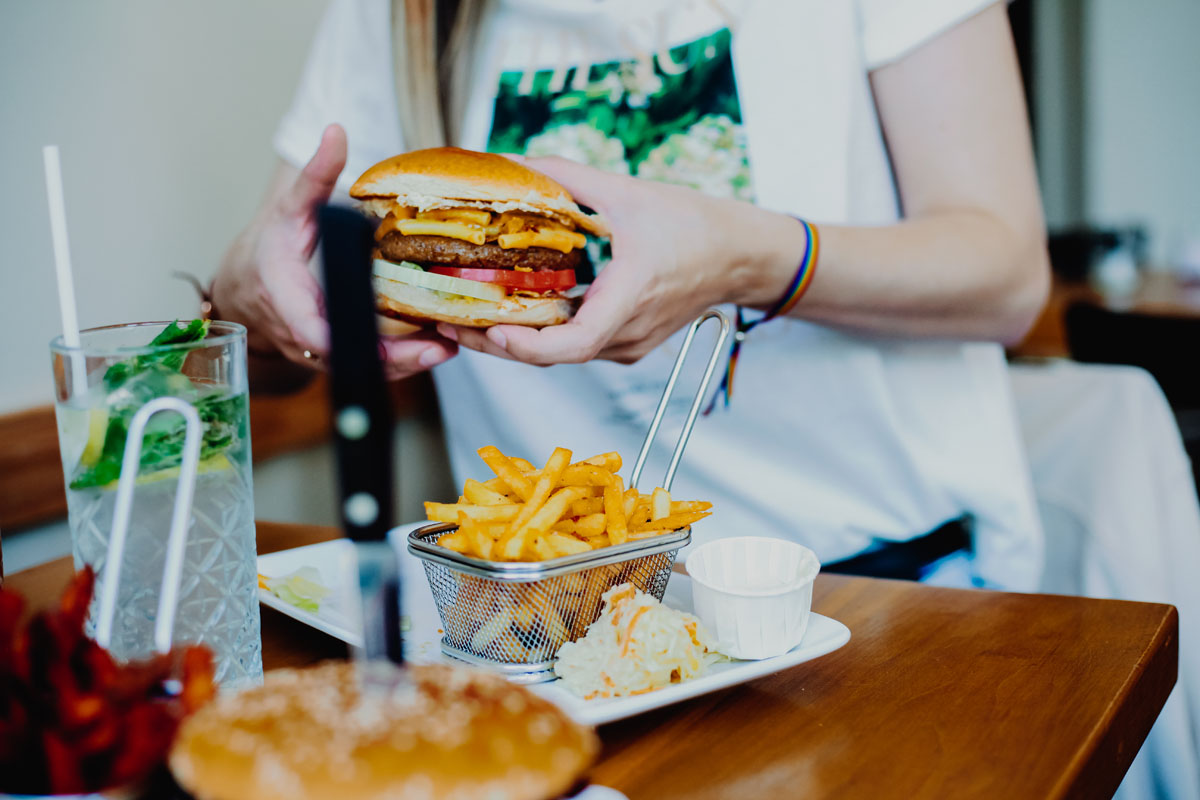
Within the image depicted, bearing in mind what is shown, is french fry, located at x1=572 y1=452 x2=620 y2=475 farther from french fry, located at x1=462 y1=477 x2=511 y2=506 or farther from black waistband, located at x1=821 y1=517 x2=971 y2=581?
black waistband, located at x1=821 y1=517 x2=971 y2=581

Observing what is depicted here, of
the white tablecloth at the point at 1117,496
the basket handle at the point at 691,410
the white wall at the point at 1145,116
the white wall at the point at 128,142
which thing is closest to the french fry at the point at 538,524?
the basket handle at the point at 691,410

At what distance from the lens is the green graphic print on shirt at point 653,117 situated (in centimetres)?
155

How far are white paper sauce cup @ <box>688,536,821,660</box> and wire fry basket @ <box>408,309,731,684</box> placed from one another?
0.05m

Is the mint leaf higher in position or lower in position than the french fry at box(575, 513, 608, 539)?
higher

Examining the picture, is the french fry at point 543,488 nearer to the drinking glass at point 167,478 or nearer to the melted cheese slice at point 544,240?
the drinking glass at point 167,478

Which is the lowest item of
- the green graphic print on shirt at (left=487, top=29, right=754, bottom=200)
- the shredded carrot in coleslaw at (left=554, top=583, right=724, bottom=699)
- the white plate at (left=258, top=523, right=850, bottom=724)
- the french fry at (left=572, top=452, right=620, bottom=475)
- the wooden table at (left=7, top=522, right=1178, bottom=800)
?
the wooden table at (left=7, top=522, right=1178, bottom=800)

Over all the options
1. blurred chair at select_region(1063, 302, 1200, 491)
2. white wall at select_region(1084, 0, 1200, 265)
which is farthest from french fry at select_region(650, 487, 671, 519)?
white wall at select_region(1084, 0, 1200, 265)

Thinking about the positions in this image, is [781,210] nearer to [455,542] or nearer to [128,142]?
[455,542]

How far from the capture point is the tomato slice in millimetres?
1262

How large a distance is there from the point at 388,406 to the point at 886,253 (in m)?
1.08

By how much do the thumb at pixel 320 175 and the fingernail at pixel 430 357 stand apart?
23 cm

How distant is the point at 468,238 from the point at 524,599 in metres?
0.57

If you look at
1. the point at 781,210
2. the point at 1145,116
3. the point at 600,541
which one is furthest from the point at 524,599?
the point at 1145,116

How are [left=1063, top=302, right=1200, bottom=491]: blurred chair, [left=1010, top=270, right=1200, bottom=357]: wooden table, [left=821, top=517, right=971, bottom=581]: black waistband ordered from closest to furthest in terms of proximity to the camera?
1. [left=821, top=517, right=971, bottom=581]: black waistband
2. [left=1063, top=302, right=1200, bottom=491]: blurred chair
3. [left=1010, top=270, right=1200, bottom=357]: wooden table
